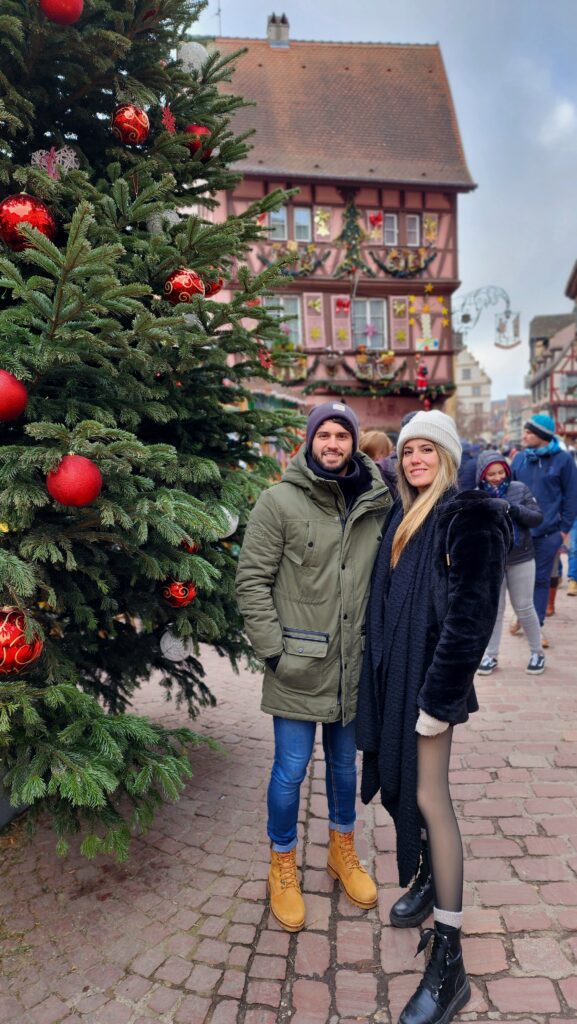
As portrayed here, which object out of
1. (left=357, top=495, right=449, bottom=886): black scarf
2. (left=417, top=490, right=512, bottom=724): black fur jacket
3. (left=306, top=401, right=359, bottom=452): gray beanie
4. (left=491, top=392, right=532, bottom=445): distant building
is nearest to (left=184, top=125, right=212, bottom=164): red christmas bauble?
(left=306, top=401, right=359, bottom=452): gray beanie

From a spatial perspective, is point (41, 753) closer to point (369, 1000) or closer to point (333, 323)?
point (369, 1000)

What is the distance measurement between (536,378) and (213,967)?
58.0 m

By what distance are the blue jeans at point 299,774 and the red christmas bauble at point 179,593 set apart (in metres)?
0.68

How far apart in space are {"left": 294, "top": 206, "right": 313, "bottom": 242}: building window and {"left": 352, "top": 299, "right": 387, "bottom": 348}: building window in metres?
2.64

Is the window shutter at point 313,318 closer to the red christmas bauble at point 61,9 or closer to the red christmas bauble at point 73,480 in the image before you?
the red christmas bauble at point 61,9

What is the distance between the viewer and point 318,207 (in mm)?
20031

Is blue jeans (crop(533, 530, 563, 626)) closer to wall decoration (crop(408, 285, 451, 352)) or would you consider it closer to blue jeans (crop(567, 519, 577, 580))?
blue jeans (crop(567, 519, 577, 580))

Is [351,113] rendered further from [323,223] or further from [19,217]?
[19,217]

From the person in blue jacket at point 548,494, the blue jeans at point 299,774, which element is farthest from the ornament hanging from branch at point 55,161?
the person in blue jacket at point 548,494

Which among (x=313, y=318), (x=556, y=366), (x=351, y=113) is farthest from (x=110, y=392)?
(x=556, y=366)

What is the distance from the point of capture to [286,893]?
100.0 inches

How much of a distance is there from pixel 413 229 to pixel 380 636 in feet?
70.3

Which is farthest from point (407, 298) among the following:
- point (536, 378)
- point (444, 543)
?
point (536, 378)

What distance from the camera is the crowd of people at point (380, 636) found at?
204 centimetres
